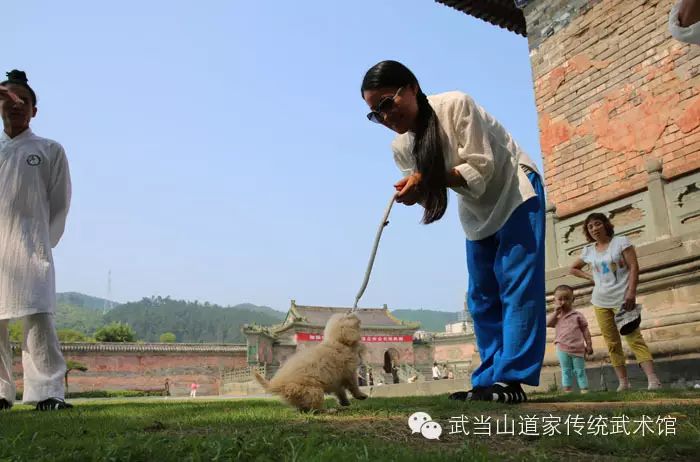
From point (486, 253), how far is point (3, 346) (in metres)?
3.45

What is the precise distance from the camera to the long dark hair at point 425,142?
9.72 ft

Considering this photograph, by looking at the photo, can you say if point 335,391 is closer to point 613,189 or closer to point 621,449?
point 621,449

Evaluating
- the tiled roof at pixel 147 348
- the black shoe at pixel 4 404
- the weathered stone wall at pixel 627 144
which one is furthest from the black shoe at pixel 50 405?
the tiled roof at pixel 147 348

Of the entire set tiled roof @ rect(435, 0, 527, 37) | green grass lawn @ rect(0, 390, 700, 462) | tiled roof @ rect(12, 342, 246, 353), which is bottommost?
tiled roof @ rect(12, 342, 246, 353)

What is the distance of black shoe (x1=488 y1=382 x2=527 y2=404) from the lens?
2.97m

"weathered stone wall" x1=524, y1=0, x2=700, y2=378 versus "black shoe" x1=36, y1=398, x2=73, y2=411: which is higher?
"weathered stone wall" x1=524, y1=0, x2=700, y2=378

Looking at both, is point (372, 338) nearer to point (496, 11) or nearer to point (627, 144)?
point (496, 11)

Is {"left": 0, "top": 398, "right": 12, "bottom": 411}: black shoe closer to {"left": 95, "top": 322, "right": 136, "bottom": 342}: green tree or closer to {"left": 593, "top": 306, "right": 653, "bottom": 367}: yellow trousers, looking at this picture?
{"left": 593, "top": 306, "right": 653, "bottom": 367}: yellow trousers

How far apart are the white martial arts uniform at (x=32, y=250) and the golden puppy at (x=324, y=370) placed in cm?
164

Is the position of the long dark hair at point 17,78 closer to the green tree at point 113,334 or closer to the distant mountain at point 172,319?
the green tree at point 113,334

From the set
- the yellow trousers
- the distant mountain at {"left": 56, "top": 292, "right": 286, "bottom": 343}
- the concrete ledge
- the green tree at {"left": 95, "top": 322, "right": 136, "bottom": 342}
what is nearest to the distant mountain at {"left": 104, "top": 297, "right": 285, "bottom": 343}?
the distant mountain at {"left": 56, "top": 292, "right": 286, "bottom": 343}

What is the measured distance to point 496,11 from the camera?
10750 mm

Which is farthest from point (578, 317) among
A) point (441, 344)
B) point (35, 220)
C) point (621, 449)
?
point (441, 344)

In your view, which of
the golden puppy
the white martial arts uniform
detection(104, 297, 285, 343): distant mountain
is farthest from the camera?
detection(104, 297, 285, 343): distant mountain
